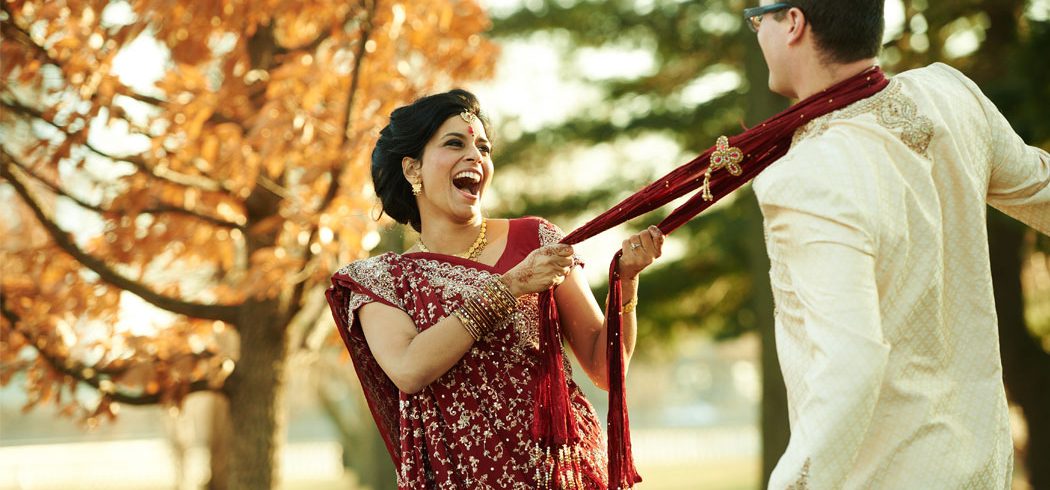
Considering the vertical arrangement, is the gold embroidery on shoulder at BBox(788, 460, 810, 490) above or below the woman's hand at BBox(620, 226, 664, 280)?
below

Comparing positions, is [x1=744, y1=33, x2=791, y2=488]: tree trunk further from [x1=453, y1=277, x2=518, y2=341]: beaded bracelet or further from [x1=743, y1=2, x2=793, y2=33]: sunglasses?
[x1=743, y1=2, x2=793, y2=33]: sunglasses

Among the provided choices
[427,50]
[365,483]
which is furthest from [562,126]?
[365,483]

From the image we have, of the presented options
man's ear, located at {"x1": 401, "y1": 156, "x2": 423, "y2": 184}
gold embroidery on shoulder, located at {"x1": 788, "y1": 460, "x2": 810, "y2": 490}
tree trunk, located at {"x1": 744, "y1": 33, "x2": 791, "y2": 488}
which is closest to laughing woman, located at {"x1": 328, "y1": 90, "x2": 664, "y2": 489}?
man's ear, located at {"x1": 401, "y1": 156, "x2": 423, "y2": 184}

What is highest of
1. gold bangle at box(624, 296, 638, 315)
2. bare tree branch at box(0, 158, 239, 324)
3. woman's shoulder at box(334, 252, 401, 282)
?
bare tree branch at box(0, 158, 239, 324)

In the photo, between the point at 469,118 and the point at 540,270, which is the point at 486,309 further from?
the point at 469,118

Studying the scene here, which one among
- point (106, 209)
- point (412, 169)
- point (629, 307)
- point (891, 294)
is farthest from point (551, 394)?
A: point (106, 209)

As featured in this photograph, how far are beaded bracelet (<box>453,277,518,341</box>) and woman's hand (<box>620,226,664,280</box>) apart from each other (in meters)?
0.30

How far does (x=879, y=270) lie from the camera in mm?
2002

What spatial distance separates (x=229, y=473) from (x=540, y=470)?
3.01 meters

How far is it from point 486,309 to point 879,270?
112 centimetres

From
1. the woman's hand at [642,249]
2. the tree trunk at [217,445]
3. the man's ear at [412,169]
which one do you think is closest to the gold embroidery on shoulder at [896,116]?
the woman's hand at [642,249]

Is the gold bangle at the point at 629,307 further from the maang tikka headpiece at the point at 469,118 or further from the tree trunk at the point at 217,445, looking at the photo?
the tree trunk at the point at 217,445

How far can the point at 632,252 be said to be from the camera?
2895 millimetres

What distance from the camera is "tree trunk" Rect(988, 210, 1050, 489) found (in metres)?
10.1
